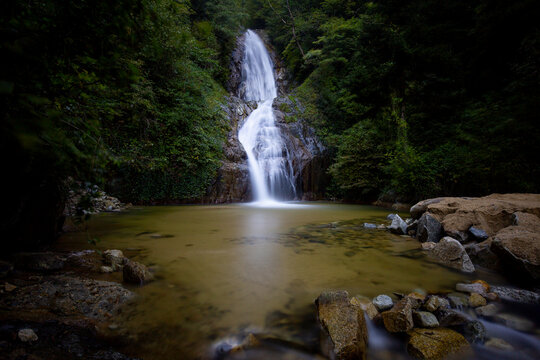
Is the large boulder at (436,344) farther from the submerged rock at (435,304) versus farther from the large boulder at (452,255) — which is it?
the large boulder at (452,255)

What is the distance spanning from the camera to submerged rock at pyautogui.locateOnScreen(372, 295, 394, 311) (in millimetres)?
1811

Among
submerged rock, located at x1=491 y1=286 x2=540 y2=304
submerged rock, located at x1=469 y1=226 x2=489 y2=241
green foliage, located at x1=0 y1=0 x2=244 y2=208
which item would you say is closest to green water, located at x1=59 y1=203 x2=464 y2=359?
submerged rock, located at x1=491 y1=286 x2=540 y2=304

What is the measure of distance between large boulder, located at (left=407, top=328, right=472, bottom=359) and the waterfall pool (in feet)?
0.33

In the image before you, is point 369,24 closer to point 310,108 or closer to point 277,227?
point 310,108

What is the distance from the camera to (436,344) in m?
1.40

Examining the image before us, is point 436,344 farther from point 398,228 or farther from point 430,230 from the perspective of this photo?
A: point 398,228

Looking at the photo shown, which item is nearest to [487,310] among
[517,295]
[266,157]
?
[517,295]

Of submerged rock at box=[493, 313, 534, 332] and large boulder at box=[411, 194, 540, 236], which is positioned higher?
large boulder at box=[411, 194, 540, 236]

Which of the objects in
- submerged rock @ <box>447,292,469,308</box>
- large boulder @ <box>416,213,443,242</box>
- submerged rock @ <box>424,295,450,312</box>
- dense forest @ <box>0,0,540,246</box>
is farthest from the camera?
dense forest @ <box>0,0,540,246</box>

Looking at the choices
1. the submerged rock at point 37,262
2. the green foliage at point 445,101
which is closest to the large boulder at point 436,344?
the submerged rock at point 37,262

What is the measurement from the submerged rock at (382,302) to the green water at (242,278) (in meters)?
0.19

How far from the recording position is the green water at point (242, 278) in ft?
5.03

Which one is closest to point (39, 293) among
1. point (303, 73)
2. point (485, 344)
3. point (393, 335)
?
point (393, 335)

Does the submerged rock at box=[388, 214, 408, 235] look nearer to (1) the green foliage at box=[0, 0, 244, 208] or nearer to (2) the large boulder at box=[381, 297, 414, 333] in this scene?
(2) the large boulder at box=[381, 297, 414, 333]
